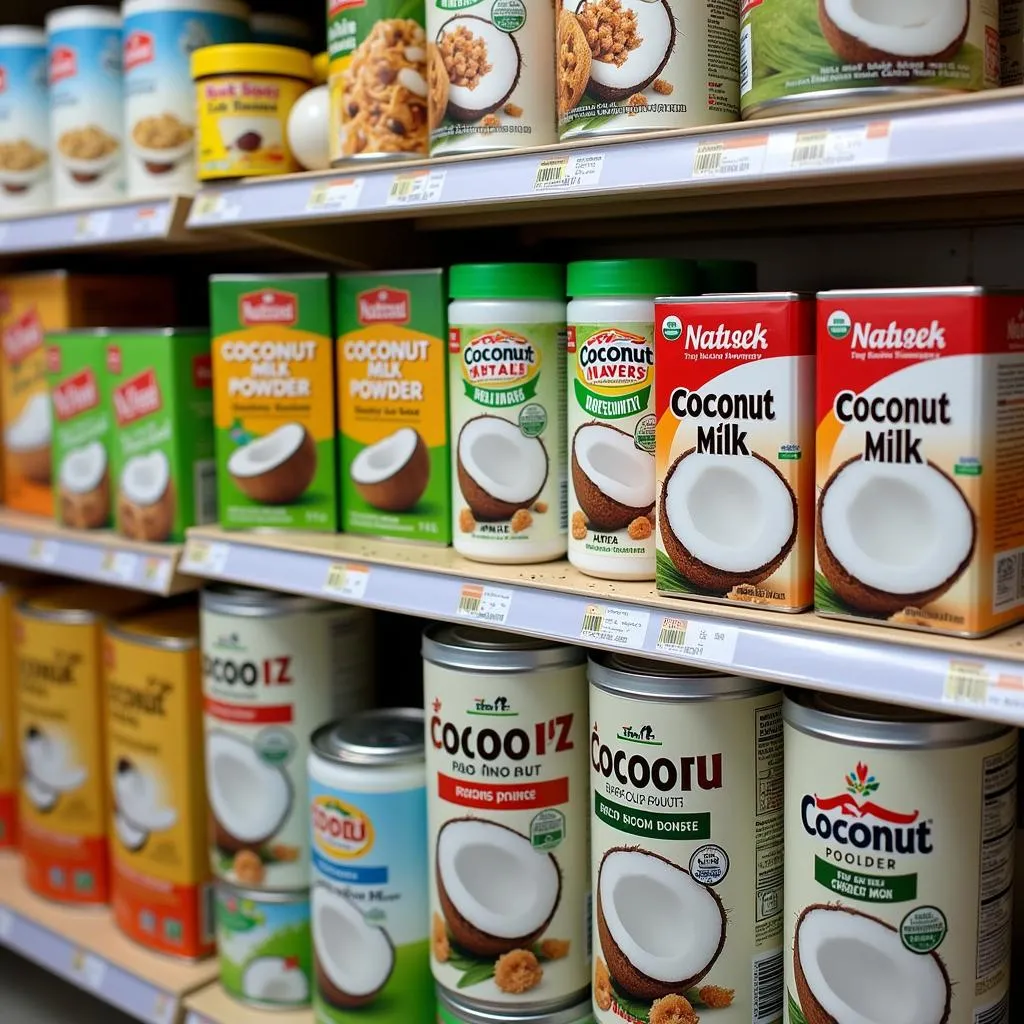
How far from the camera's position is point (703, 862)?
1.17 meters

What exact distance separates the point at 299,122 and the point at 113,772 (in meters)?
1.00

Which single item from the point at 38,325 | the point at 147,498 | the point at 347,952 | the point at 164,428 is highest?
the point at 38,325

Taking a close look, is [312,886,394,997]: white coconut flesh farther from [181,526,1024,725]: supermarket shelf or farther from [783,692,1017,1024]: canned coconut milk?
[783,692,1017,1024]: canned coconut milk

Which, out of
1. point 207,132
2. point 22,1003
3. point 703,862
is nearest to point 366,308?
point 207,132

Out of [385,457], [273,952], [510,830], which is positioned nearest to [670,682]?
[510,830]

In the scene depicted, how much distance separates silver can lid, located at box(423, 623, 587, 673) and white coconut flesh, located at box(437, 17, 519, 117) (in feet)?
1.84

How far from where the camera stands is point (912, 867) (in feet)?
3.37

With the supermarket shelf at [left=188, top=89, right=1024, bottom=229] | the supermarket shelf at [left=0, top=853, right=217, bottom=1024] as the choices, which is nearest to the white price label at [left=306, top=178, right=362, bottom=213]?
the supermarket shelf at [left=188, top=89, right=1024, bottom=229]

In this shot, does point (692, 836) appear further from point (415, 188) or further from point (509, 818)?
point (415, 188)

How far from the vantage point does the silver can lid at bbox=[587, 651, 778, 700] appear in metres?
1.15

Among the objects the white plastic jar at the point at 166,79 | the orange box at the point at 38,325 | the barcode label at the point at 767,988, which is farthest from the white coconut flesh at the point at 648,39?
the orange box at the point at 38,325

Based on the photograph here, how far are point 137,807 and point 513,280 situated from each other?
1.00 metres

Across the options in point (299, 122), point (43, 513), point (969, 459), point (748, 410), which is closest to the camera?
point (969, 459)

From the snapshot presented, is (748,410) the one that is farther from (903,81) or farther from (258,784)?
(258,784)
